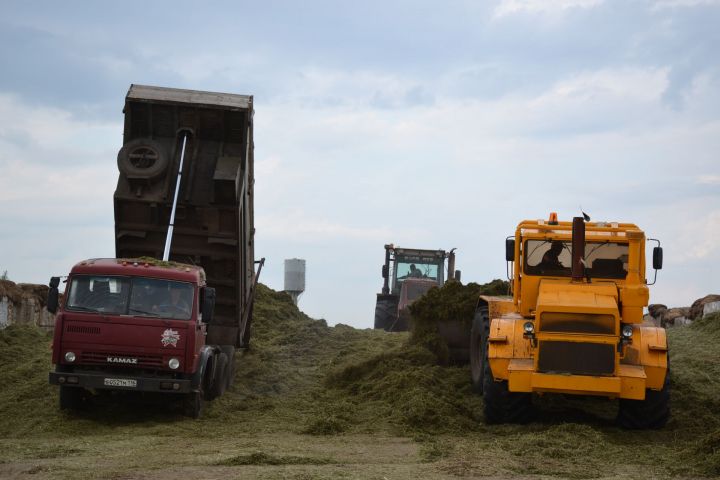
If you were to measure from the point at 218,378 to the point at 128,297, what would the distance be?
2527 millimetres

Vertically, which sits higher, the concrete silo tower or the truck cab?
the concrete silo tower

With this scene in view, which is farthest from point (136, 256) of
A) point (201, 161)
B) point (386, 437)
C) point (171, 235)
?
point (386, 437)

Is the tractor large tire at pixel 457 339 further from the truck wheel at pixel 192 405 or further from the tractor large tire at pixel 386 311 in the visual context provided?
the tractor large tire at pixel 386 311

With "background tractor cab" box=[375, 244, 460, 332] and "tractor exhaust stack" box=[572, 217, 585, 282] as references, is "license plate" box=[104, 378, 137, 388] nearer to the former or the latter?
"tractor exhaust stack" box=[572, 217, 585, 282]

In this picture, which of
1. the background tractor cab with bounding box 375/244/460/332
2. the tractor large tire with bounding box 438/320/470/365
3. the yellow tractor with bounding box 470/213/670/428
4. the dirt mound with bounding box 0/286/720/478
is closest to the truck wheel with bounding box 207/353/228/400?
the dirt mound with bounding box 0/286/720/478

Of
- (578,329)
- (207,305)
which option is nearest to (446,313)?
(207,305)

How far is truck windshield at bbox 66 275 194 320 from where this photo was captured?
536 inches

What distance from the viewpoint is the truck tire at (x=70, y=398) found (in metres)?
13.7

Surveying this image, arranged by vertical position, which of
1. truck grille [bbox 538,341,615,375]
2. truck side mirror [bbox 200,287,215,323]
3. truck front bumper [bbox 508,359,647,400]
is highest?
truck side mirror [bbox 200,287,215,323]

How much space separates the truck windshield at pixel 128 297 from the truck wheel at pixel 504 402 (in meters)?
4.15

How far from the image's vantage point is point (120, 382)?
13.4 metres

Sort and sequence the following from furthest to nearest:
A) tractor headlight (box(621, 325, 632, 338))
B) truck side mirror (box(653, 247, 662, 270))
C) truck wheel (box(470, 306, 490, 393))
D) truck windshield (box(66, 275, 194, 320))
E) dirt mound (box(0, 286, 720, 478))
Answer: truck wheel (box(470, 306, 490, 393)) → truck windshield (box(66, 275, 194, 320)) → truck side mirror (box(653, 247, 662, 270)) → tractor headlight (box(621, 325, 632, 338)) → dirt mound (box(0, 286, 720, 478))

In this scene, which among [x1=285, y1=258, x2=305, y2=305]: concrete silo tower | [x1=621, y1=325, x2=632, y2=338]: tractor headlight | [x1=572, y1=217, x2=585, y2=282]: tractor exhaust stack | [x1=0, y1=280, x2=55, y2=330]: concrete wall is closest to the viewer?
[x1=621, y1=325, x2=632, y2=338]: tractor headlight

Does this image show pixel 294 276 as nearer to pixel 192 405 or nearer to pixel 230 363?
pixel 230 363
